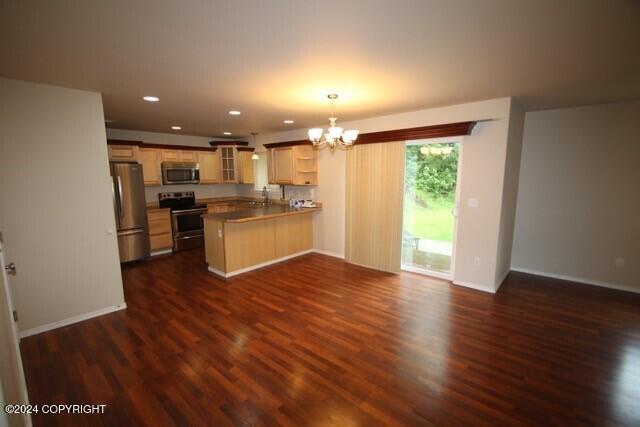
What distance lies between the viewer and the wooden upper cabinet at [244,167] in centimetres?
683

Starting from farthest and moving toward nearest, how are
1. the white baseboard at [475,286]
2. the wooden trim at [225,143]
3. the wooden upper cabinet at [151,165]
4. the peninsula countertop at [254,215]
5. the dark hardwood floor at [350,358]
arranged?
the wooden trim at [225,143], the wooden upper cabinet at [151,165], the peninsula countertop at [254,215], the white baseboard at [475,286], the dark hardwood floor at [350,358]

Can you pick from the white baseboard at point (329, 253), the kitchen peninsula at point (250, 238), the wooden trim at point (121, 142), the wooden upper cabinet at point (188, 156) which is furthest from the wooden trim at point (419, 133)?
the wooden trim at point (121, 142)

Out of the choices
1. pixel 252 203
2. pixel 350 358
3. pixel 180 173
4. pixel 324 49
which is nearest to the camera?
pixel 324 49

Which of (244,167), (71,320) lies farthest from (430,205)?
(71,320)

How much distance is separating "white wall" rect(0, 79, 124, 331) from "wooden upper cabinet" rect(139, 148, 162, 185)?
→ 2694 millimetres

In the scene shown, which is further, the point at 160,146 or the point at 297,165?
the point at 160,146

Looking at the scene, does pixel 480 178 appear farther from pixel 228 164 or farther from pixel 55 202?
pixel 228 164

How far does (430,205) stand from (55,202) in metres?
4.84

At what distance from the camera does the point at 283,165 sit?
574cm

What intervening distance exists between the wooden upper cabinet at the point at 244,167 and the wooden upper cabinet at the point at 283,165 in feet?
4.01

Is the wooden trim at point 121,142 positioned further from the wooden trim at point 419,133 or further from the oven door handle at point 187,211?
the wooden trim at point 419,133

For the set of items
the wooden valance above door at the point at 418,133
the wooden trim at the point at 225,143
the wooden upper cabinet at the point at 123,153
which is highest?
the wooden trim at the point at 225,143

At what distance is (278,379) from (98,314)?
8.24 ft

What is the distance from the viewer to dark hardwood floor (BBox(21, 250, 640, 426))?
194cm
